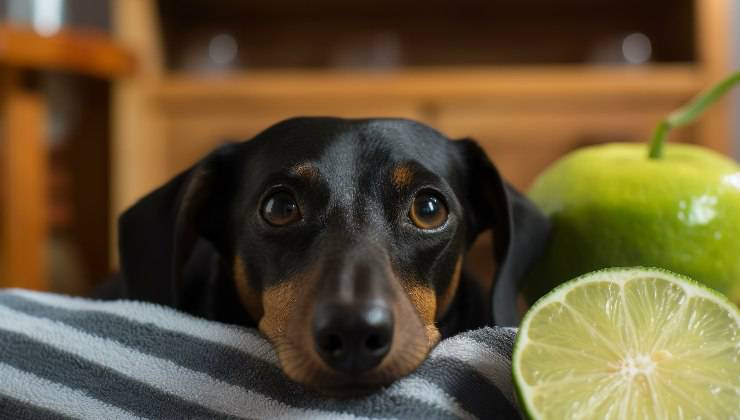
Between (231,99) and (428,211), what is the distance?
219cm

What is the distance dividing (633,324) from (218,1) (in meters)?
3.19

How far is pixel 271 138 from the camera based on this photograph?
1.23 meters

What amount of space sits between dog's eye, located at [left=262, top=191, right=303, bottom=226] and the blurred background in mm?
1545

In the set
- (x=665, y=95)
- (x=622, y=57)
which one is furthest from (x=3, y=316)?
(x=622, y=57)

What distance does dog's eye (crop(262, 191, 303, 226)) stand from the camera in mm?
1099

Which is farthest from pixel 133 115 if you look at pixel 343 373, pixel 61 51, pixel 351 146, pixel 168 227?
pixel 343 373

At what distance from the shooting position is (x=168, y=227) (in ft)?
4.00

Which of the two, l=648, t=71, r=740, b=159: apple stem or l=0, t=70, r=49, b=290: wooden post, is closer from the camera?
l=648, t=71, r=740, b=159: apple stem

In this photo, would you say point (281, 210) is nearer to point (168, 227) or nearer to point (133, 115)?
point (168, 227)

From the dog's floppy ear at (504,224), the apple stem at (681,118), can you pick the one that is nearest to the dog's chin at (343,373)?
the dog's floppy ear at (504,224)

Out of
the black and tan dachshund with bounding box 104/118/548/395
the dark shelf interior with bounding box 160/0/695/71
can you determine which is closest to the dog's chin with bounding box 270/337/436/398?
the black and tan dachshund with bounding box 104/118/548/395

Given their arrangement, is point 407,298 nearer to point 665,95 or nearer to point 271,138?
point 271,138

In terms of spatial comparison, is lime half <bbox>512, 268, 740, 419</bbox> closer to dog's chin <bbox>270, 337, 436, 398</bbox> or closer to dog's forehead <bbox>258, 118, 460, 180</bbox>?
dog's chin <bbox>270, 337, 436, 398</bbox>

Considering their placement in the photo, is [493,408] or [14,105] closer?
[493,408]
